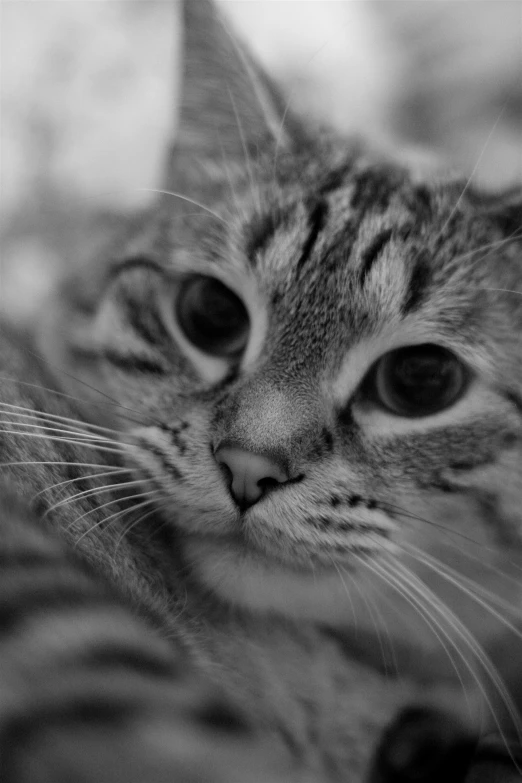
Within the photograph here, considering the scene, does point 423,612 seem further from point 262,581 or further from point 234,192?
point 234,192

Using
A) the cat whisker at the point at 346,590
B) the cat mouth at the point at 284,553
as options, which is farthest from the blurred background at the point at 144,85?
the cat whisker at the point at 346,590

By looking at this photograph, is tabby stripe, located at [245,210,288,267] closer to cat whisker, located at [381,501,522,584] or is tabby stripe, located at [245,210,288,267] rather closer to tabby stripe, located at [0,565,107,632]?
cat whisker, located at [381,501,522,584]

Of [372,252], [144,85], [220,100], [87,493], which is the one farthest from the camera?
[144,85]

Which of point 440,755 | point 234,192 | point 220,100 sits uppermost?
point 220,100

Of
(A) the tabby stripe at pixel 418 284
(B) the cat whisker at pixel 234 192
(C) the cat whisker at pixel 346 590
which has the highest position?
(B) the cat whisker at pixel 234 192

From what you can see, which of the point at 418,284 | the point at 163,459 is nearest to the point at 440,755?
the point at 163,459

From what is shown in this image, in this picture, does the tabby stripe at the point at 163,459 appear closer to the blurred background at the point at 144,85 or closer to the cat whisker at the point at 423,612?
the cat whisker at the point at 423,612

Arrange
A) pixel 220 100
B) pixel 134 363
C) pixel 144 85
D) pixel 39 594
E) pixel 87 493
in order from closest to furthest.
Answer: pixel 39 594 → pixel 87 493 → pixel 134 363 → pixel 220 100 → pixel 144 85
